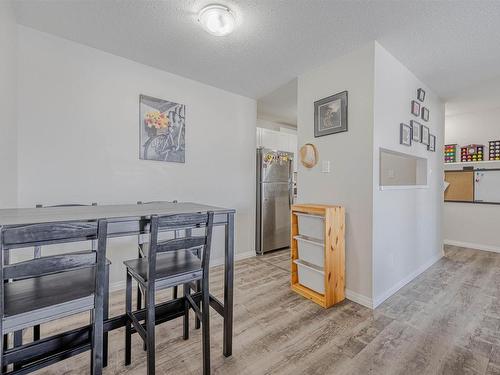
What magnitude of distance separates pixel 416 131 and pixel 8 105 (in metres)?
4.00

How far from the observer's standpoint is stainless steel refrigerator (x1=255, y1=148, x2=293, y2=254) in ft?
12.6

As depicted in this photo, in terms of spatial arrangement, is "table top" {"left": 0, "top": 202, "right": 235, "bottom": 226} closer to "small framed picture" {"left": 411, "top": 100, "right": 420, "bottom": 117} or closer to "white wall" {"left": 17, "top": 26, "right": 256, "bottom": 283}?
"white wall" {"left": 17, "top": 26, "right": 256, "bottom": 283}

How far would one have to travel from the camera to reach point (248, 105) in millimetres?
3703

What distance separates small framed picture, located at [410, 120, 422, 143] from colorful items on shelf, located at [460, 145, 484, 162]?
217 cm

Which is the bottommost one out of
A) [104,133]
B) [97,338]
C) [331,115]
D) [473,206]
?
[97,338]

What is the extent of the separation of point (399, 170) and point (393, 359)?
9.81ft

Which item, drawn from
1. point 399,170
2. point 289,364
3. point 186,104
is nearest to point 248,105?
point 186,104

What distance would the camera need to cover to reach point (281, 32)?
2.10m

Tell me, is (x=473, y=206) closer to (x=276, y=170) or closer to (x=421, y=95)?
(x=421, y=95)

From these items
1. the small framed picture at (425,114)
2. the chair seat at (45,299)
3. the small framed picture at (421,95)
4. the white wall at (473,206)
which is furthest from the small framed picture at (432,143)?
the chair seat at (45,299)

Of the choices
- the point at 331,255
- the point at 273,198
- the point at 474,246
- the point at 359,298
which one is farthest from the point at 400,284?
the point at 474,246

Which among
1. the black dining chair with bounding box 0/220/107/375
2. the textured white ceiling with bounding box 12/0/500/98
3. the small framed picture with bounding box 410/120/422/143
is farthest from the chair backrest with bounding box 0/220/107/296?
the small framed picture with bounding box 410/120/422/143

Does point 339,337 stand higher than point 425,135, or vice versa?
point 425,135

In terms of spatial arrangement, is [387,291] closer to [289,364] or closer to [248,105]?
[289,364]
